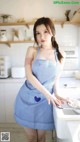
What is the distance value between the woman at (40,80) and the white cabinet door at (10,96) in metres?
1.26

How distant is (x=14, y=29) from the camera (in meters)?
3.02

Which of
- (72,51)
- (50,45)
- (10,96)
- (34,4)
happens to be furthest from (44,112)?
(34,4)

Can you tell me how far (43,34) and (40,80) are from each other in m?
0.32

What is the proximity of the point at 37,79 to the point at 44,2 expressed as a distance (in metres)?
1.96

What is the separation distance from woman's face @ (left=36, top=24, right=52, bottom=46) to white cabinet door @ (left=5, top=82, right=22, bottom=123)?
1.41m

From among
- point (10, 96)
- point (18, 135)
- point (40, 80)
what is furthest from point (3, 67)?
point (40, 80)

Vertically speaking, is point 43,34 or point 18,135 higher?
point 43,34

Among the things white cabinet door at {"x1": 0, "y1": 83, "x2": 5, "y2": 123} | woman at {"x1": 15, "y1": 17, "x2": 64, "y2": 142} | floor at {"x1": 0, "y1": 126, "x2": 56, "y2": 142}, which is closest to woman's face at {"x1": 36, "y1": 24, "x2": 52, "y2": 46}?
woman at {"x1": 15, "y1": 17, "x2": 64, "y2": 142}

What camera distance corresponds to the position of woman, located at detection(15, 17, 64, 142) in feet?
4.38

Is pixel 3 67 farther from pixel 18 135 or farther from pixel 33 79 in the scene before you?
pixel 33 79

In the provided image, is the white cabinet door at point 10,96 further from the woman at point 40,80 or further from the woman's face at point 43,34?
the woman's face at point 43,34

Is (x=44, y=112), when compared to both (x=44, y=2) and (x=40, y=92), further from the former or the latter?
(x=44, y=2)

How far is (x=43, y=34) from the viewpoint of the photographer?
1.33 meters

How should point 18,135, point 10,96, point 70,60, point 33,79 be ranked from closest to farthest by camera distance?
point 33,79
point 18,135
point 10,96
point 70,60
